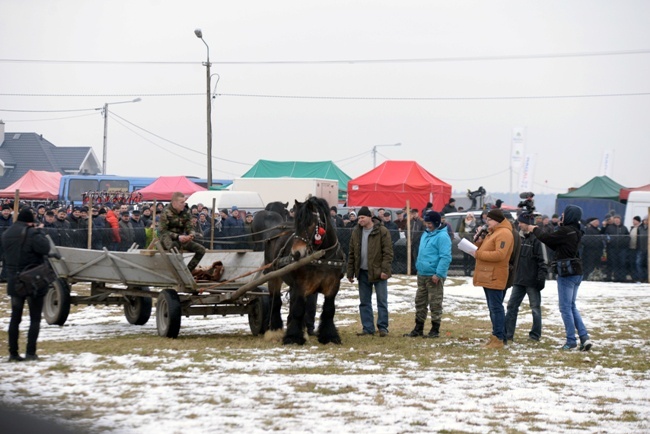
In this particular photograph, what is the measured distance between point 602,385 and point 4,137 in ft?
249

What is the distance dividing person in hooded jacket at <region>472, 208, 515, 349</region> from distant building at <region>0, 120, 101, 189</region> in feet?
209

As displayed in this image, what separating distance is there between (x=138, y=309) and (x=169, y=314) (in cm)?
242

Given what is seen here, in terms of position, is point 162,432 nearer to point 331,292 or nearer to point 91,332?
point 331,292

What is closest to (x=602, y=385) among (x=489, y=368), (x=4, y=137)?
(x=489, y=368)

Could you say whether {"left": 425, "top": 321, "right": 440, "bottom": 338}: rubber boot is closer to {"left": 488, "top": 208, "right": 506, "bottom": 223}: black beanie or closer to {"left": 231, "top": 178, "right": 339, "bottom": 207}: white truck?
{"left": 488, "top": 208, "right": 506, "bottom": 223}: black beanie

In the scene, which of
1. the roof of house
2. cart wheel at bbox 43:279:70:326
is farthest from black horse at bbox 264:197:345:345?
the roof of house

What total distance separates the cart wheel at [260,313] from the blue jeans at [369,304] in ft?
4.72

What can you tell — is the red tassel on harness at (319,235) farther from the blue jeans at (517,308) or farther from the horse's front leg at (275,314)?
the blue jeans at (517,308)

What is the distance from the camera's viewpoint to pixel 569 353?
12109mm

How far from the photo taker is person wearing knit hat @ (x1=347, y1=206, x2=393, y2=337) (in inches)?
550

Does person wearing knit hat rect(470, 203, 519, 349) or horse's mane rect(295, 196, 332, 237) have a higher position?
horse's mane rect(295, 196, 332, 237)

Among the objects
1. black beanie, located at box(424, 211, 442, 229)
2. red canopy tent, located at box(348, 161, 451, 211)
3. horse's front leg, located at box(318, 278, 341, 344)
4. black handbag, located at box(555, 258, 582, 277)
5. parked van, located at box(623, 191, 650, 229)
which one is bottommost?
horse's front leg, located at box(318, 278, 341, 344)

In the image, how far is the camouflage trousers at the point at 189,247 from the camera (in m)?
12.9

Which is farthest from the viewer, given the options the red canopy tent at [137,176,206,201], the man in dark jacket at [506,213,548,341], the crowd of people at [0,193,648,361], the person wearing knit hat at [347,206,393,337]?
the red canopy tent at [137,176,206,201]
